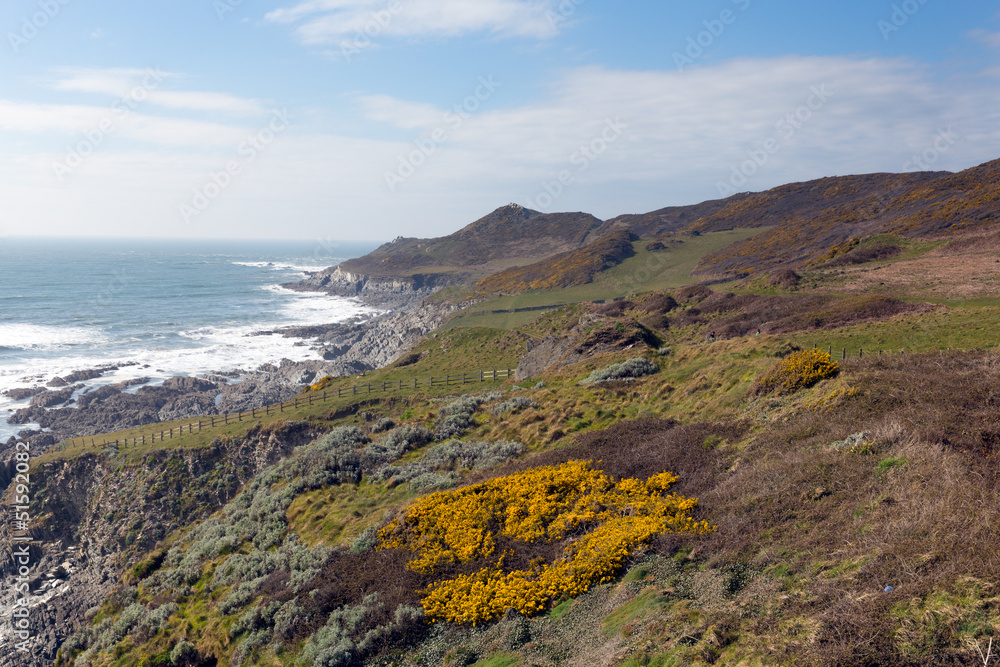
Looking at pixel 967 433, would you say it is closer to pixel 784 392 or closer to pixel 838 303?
pixel 784 392

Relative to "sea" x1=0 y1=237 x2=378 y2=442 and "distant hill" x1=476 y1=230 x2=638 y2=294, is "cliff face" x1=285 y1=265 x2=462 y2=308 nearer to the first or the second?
"sea" x1=0 y1=237 x2=378 y2=442

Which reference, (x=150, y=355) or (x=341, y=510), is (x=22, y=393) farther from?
(x=341, y=510)

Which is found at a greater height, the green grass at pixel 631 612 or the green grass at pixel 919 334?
the green grass at pixel 919 334

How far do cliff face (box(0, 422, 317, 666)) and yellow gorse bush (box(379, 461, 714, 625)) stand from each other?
2202 centimetres

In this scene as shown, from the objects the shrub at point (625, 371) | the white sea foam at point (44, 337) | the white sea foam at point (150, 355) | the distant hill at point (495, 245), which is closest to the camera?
the shrub at point (625, 371)

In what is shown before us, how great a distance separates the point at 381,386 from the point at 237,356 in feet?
133

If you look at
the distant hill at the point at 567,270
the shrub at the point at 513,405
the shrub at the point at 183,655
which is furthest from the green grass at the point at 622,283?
the shrub at the point at 183,655

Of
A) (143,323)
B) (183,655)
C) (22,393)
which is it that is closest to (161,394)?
(22,393)

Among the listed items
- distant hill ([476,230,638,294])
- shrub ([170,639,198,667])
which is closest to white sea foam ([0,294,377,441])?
distant hill ([476,230,638,294])

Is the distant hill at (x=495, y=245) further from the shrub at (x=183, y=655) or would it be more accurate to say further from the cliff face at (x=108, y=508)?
the shrub at (x=183, y=655)

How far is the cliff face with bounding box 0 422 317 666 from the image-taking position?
27.0m

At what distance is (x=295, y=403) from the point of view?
3869cm

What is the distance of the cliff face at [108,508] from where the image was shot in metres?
27.0

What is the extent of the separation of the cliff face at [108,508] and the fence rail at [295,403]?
106 inches
